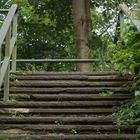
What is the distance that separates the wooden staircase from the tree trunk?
15.6 ft

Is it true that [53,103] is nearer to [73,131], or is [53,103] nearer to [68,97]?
[68,97]

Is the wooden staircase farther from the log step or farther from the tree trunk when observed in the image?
the tree trunk

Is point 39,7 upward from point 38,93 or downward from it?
upward

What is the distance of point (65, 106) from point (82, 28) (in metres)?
6.38

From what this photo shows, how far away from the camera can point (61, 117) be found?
18.0 ft

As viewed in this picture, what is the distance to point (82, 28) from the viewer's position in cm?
1205

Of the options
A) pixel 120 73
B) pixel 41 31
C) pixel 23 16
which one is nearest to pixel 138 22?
pixel 120 73

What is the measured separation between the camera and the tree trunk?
11.8m

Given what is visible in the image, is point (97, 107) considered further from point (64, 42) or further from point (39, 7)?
point (64, 42)

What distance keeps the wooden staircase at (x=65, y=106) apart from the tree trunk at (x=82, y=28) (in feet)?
15.6

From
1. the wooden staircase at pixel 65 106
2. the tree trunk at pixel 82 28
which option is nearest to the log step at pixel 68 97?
the wooden staircase at pixel 65 106

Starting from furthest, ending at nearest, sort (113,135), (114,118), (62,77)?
(62,77), (114,118), (113,135)

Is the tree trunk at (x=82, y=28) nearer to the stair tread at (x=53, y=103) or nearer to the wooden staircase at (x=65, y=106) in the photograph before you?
the wooden staircase at (x=65, y=106)

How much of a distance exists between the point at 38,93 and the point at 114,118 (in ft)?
4.22
